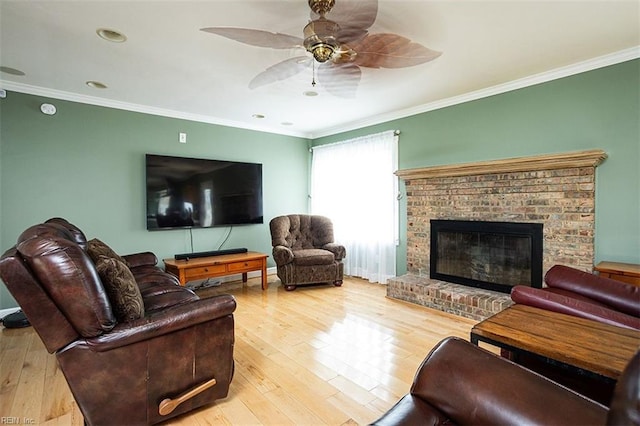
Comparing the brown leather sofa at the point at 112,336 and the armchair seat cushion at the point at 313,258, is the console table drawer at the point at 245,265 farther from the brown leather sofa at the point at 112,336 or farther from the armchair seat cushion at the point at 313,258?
the brown leather sofa at the point at 112,336

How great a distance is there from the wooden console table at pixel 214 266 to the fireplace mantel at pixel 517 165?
7.65 ft

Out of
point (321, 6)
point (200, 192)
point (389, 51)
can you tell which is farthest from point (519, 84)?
point (200, 192)

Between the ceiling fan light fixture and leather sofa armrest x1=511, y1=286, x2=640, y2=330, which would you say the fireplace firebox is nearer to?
leather sofa armrest x1=511, y1=286, x2=640, y2=330

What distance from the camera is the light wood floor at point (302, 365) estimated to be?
1817 mm

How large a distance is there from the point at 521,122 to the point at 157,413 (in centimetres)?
398

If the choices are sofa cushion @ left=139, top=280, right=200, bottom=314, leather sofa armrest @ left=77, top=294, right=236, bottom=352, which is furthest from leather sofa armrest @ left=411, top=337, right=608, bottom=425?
sofa cushion @ left=139, top=280, right=200, bottom=314

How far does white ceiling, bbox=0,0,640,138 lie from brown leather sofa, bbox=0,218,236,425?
5.18 ft

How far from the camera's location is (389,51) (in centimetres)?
223

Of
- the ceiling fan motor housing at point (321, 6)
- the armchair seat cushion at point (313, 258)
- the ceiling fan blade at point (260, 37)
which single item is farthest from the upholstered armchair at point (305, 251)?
the ceiling fan motor housing at point (321, 6)

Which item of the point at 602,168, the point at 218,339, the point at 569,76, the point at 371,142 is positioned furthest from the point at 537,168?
the point at 218,339

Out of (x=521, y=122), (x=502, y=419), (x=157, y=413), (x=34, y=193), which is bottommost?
(x=157, y=413)

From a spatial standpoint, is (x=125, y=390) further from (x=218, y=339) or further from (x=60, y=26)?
(x=60, y=26)

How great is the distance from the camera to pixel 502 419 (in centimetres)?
91

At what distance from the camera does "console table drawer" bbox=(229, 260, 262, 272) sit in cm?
414
